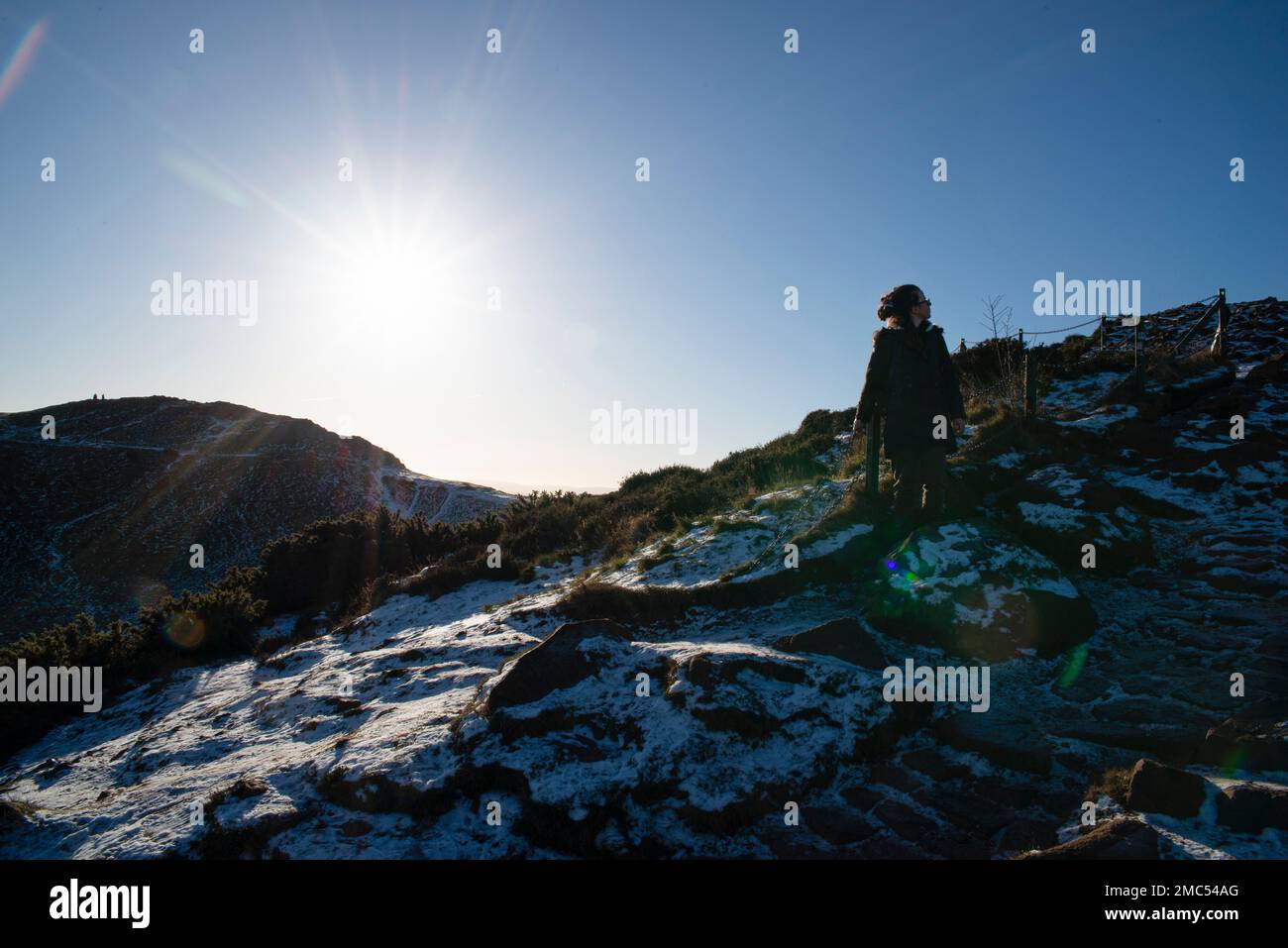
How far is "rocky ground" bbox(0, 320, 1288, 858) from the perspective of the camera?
3.53 meters

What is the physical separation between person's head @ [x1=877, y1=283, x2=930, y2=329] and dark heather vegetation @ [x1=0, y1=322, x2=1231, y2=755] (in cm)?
211

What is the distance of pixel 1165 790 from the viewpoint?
3.29 meters

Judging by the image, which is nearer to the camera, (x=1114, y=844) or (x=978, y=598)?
(x=1114, y=844)

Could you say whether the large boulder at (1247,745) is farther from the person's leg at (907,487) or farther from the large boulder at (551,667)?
the large boulder at (551,667)

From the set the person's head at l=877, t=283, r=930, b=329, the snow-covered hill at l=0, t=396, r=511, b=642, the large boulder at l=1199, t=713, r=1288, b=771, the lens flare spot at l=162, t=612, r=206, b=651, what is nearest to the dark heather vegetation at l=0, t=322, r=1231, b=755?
the lens flare spot at l=162, t=612, r=206, b=651

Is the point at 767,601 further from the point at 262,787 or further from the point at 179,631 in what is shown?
the point at 179,631

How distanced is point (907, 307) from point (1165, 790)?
4.82 metres

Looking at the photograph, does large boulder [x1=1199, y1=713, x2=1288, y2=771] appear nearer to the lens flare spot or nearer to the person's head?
the person's head

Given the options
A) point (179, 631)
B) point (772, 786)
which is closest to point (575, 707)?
point (772, 786)

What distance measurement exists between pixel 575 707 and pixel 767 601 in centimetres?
282

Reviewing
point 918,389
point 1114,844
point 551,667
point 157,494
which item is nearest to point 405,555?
point 551,667

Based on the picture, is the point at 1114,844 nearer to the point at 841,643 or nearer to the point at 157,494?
the point at 841,643

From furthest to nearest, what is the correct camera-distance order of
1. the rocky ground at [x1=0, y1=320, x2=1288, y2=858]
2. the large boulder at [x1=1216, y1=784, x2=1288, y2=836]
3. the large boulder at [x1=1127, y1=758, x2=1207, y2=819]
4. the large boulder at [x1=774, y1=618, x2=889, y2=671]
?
the large boulder at [x1=774, y1=618, x2=889, y2=671], the rocky ground at [x1=0, y1=320, x2=1288, y2=858], the large boulder at [x1=1127, y1=758, x2=1207, y2=819], the large boulder at [x1=1216, y1=784, x2=1288, y2=836]

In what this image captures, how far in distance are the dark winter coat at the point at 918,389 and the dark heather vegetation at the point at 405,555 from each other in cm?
116
